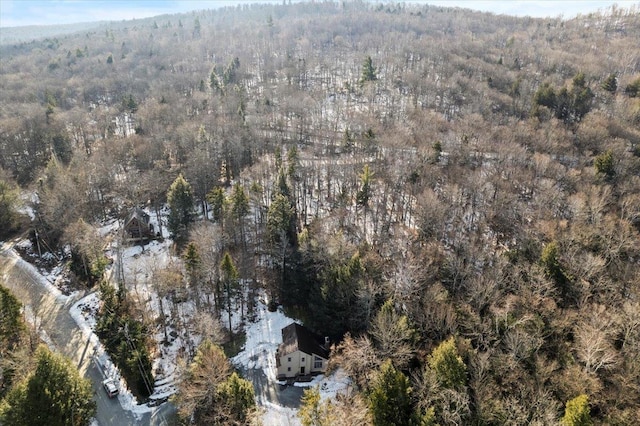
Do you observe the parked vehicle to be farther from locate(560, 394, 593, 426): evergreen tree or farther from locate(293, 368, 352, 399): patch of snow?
locate(560, 394, 593, 426): evergreen tree

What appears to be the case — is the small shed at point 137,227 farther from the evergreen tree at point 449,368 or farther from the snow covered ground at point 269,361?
the evergreen tree at point 449,368

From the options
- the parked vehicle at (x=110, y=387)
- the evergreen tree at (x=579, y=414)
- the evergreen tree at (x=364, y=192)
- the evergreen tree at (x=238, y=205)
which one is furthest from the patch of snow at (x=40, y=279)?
the evergreen tree at (x=579, y=414)

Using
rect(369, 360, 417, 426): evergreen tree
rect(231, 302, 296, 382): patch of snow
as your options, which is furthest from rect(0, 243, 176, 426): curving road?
rect(369, 360, 417, 426): evergreen tree

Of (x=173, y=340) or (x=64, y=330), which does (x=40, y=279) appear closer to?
(x=64, y=330)

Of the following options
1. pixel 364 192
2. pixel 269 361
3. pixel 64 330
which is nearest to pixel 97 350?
pixel 64 330

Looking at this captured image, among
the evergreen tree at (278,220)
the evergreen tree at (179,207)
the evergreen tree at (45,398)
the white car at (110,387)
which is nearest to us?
the evergreen tree at (45,398)

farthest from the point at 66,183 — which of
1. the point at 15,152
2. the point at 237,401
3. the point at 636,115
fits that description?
the point at 636,115

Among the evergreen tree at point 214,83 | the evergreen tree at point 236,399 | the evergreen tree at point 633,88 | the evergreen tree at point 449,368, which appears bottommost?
the evergreen tree at point 236,399
